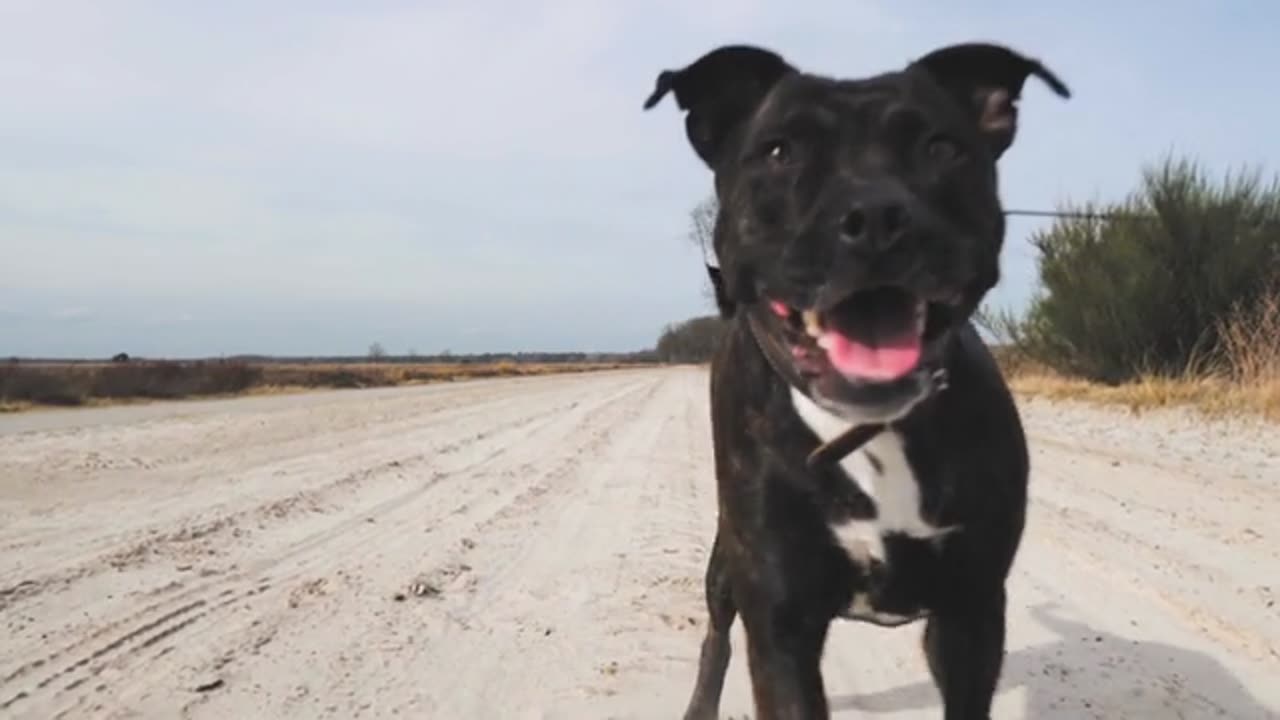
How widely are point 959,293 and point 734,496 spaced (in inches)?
29.5

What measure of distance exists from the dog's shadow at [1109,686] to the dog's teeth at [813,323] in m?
1.74

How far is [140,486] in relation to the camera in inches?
335

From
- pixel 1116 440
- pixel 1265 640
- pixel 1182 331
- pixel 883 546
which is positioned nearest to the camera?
pixel 883 546

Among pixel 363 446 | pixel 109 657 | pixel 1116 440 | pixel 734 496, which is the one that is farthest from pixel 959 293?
pixel 363 446

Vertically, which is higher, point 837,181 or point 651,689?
point 837,181

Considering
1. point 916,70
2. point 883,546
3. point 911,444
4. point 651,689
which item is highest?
point 916,70

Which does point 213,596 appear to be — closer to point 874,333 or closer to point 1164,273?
point 874,333

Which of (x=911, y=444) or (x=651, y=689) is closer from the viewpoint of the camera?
(x=911, y=444)

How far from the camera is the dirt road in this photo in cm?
363

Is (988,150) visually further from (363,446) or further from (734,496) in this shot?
(363,446)

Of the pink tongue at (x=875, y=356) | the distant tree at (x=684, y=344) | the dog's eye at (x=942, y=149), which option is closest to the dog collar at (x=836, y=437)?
the pink tongue at (x=875, y=356)

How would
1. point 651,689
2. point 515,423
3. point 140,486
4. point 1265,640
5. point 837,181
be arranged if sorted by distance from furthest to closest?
point 515,423, point 140,486, point 1265,640, point 651,689, point 837,181

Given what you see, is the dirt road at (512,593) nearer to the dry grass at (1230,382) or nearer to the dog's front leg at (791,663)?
the dog's front leg at (791,663)

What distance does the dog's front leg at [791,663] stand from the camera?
2520 millimetres
